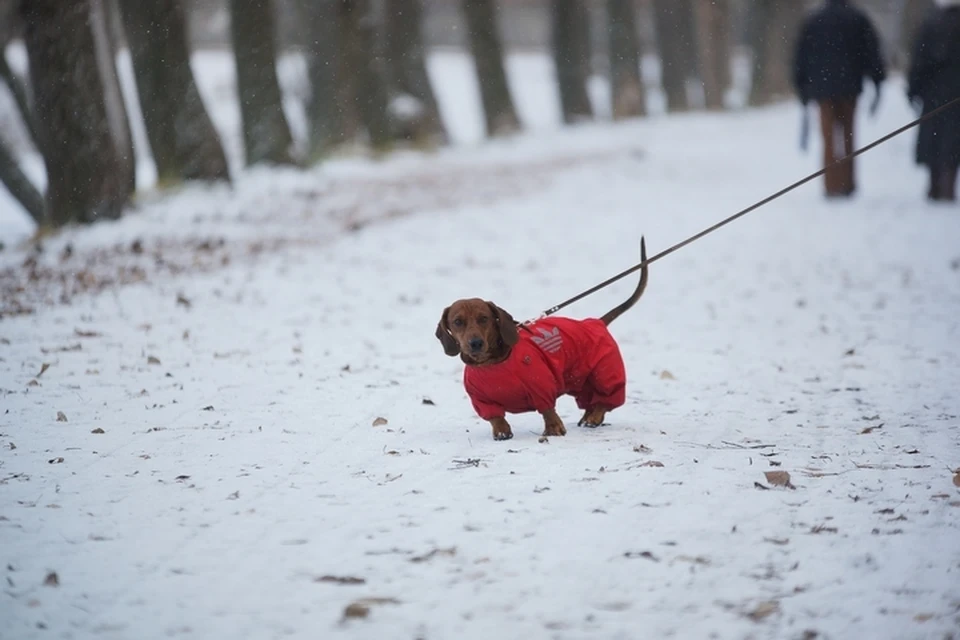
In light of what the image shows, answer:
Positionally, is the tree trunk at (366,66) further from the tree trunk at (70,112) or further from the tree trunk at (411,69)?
the tree trunk at (70,112)

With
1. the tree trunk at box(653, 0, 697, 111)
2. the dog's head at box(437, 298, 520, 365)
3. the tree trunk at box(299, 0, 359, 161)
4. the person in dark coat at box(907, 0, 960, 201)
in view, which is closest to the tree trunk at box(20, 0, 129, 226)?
the dog's head at box(437, 298, 520, 365)

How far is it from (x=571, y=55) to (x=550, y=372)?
2738 cm

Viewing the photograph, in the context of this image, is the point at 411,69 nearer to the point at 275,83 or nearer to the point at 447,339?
the point at 275,83

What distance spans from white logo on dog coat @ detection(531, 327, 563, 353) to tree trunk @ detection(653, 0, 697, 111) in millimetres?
33195

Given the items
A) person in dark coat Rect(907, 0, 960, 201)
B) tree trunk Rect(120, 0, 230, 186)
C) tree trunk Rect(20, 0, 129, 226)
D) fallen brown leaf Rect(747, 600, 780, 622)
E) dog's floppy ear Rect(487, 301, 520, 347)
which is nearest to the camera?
fallen brown leaf Rect(747, 600, 780, 622)

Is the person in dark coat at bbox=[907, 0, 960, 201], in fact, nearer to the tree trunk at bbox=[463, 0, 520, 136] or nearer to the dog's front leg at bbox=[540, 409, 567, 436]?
the dog's front leg at bbox=[540, 409, 567, 436]

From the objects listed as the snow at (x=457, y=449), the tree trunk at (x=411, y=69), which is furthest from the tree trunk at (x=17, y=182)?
the tree trunk at (x=411, y=69)

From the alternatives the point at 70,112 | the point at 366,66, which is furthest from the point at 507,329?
the point at 366,66

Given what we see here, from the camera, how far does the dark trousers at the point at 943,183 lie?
12.8m

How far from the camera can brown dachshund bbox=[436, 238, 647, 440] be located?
4773mm

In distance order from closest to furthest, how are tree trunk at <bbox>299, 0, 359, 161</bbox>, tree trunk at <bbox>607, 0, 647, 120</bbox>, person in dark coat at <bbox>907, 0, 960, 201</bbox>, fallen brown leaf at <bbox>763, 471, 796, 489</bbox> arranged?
fallen brown leaf at <bbox>763, 471, 796, 489</bbox> → person in dark coat at <bbox>907, 0, 960, 201</bbox> → tree trunk at <bbox>299, 0, 359, 161</bbox> → tree trunk at <bbox>607, 0, 647, 120</bbox>

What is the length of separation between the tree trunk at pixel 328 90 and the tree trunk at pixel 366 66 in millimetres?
165

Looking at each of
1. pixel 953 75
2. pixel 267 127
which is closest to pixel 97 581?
pixel 953 75

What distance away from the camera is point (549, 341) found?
491 centimetres
